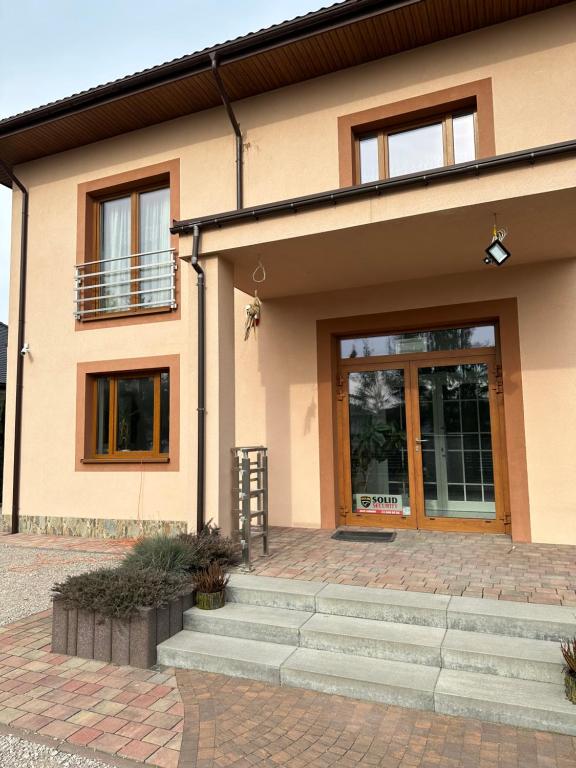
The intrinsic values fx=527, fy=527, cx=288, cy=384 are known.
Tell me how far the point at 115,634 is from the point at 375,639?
1787 millimetres

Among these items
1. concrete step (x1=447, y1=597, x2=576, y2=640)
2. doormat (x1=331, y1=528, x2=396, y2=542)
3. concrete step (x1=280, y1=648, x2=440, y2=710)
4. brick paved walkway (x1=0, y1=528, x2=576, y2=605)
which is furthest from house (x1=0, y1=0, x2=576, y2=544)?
concrete step (x1=447, y1=597, x2=576, y2=640)

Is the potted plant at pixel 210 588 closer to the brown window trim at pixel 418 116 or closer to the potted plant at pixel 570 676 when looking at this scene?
the potted plant at pixel 570 676

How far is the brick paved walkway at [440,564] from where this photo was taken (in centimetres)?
410

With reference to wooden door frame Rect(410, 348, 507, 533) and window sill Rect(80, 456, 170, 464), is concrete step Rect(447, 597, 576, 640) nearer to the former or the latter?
wooden door frame Rect(410, 348, 507, 533)

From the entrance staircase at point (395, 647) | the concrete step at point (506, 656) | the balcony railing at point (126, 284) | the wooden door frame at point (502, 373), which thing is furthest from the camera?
the balcony railing at point (126, 284)

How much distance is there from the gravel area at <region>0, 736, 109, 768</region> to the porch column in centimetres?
260

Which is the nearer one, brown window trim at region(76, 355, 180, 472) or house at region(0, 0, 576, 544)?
house at region(0, 0, 576, 544)

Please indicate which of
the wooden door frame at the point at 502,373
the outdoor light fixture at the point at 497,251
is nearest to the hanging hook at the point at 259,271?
the wooden door frame at the point at 502,373

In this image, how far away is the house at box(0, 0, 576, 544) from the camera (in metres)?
5.33

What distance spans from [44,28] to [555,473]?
1060cm

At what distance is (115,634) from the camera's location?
12.0 ft

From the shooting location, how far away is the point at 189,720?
2.92 m

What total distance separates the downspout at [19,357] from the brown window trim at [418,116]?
17.2 ft

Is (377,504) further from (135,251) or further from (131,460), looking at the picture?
(135,251)
